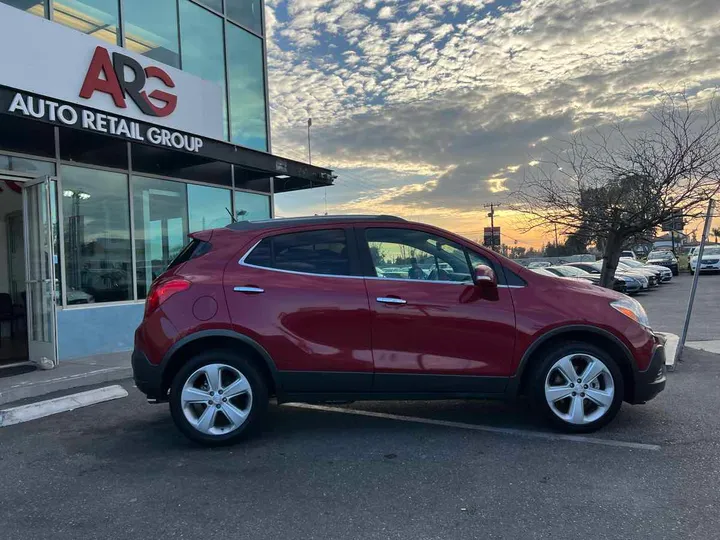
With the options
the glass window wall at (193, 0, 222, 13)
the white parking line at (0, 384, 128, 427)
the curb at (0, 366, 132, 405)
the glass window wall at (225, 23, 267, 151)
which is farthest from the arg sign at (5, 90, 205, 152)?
the glass window wall at (193, 0, 222, 13)

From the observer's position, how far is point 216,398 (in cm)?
420

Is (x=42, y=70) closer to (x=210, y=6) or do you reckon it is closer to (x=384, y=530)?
(x=210, y=6)

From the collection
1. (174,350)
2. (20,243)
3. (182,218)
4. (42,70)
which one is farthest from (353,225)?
(20,243)

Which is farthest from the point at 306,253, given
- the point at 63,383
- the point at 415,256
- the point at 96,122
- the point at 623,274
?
the point at 623,274

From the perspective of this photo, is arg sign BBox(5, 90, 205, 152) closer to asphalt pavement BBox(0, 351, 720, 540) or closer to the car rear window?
the car rear window

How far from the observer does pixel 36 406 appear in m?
5.64

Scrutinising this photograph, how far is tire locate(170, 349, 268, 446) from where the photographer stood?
4.16 metres

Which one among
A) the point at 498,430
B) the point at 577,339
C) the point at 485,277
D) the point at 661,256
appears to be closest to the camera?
the point at 485,277

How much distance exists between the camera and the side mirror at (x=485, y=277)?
13.5 ft

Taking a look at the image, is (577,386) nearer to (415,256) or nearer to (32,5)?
(415,256)

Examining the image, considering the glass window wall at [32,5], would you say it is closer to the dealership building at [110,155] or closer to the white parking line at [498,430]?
the dealership building at [110,155]

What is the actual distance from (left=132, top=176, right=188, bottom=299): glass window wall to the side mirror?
6.68m

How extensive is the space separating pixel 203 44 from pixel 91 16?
238cm

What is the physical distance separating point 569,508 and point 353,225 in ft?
8.46
